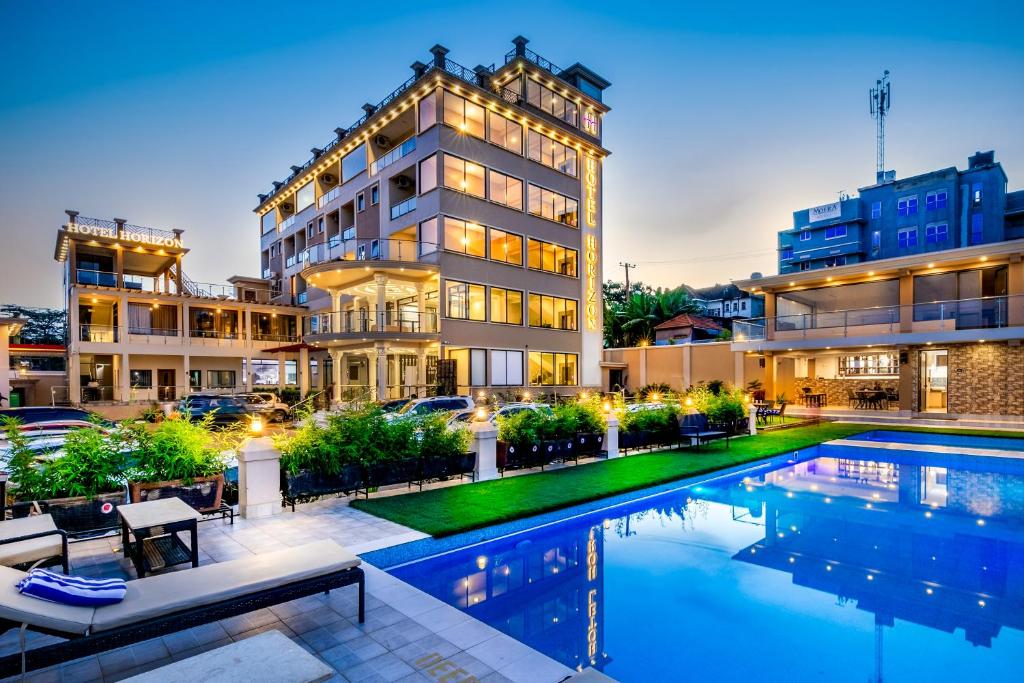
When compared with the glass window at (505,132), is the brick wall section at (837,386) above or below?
below

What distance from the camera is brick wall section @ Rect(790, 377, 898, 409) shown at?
85.5ft

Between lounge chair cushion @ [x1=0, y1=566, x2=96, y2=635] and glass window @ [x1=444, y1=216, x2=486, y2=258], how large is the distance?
2314cm

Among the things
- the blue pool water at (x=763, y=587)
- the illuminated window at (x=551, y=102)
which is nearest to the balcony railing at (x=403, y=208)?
the illuminated window at (x=551, y=102)

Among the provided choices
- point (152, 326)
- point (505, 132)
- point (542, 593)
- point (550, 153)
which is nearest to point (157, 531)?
point (542, 593)

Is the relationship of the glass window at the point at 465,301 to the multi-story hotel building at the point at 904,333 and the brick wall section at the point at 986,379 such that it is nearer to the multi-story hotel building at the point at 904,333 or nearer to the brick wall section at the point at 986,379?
the multi-story hotel building at the point at 904,333

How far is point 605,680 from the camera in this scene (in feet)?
8.45

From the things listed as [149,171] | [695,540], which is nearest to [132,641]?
[695,540]

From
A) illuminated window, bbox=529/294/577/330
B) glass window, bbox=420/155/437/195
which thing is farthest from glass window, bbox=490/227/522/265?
glass window, bbox=420/155/437/195

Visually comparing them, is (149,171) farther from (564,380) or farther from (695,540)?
(695,540)

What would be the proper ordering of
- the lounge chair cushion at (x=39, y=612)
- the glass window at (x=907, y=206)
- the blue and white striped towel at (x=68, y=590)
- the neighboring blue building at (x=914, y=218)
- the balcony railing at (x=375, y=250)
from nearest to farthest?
the lounge chair cushion at (x=39, y=612) < the blue and white striped towel at (x=68, y=590) < the balcony railing at (x=375, y=250) < the neighboring blue building at (x=914, y=218) < the glass window at (x=907, y=206)

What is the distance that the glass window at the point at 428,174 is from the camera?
25.8m

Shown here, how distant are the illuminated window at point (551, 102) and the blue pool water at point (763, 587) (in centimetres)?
2644

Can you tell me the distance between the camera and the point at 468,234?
26.5m

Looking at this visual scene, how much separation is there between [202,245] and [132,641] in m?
80.2
